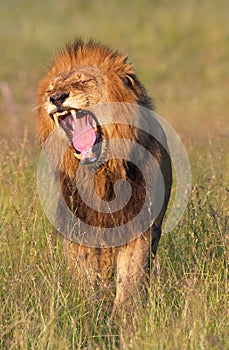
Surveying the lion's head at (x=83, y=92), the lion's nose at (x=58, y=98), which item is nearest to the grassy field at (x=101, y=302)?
the lion's head at (x=83, y=92)

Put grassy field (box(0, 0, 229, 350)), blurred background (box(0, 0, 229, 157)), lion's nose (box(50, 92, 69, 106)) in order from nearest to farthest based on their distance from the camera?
grassy field (box(0, 0, 229, 350)) < lion's nose (box(50, 92, 69, 106)) < blurred background (box(0, 0, 229, 157))

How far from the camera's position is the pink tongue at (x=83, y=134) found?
474cm

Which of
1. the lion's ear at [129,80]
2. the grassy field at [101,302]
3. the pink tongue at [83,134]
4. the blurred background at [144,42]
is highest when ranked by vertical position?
the blurred background at [144,42]

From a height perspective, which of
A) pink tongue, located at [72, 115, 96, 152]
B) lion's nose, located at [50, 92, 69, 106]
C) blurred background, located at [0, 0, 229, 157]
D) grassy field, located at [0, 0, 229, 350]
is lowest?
grassy field, located at [0, 0, 229, 350]

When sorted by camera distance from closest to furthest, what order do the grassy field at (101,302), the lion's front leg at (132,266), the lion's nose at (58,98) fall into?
the grassy field at (101,302) < the lion's nose at (58,98) < the lion's front leg at (132,266)

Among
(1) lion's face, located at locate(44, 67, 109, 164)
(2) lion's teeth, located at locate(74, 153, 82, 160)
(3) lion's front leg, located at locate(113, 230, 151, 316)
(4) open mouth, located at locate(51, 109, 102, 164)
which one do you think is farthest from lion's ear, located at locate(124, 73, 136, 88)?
(3) lion's front leg, located at locate(113, 230, 151, 316)

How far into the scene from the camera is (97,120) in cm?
473

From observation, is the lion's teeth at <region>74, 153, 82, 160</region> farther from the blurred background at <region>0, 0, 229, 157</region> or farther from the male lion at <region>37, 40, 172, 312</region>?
the blurred background at <region>0, 0, 229, 157</region>

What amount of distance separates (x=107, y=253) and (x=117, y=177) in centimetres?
47

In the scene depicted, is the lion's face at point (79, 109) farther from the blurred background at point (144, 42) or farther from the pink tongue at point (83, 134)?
the blurred background at point (144, 42)

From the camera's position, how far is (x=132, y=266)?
4.91 metres

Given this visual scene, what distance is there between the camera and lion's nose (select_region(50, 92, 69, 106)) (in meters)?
4.65

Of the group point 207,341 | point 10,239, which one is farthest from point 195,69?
point 207,341

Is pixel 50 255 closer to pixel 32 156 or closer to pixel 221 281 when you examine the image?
pixel 221 281
